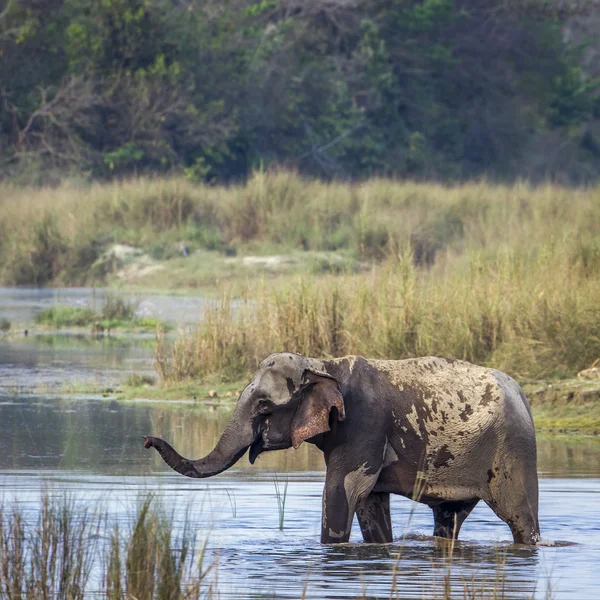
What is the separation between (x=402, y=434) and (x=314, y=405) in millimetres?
572

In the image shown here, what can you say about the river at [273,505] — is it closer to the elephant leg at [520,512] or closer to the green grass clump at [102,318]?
the elephant leg at [520,512]

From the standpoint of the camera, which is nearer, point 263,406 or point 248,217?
point 263,406

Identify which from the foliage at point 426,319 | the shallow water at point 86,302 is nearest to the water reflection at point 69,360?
the foliage at point 426,319

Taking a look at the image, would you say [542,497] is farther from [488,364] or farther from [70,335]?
[70,335]

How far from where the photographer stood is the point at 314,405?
8695 millimetres

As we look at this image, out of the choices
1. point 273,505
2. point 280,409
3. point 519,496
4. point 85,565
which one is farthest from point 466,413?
point 85,565

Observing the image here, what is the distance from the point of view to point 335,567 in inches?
336

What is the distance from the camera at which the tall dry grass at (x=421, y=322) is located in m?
15.1

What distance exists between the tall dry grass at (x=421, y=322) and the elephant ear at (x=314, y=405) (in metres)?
6.57

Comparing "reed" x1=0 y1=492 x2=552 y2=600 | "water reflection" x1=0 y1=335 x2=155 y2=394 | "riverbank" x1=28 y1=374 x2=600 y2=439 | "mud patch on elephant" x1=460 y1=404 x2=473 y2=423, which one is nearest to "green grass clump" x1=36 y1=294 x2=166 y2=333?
"water reflection" x1=0 y1=335 x2=155 y2=394

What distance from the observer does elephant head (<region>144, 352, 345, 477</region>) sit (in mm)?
8680

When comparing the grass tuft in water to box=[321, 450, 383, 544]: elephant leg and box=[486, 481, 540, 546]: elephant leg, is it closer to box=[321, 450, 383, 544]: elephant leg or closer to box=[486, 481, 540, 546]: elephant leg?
box=[321, 450, 383, 544]: elephant leg

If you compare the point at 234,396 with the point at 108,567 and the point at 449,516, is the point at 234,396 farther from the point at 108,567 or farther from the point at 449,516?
the point at 108,567

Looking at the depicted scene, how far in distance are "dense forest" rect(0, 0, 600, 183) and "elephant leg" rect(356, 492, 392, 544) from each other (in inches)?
1180
